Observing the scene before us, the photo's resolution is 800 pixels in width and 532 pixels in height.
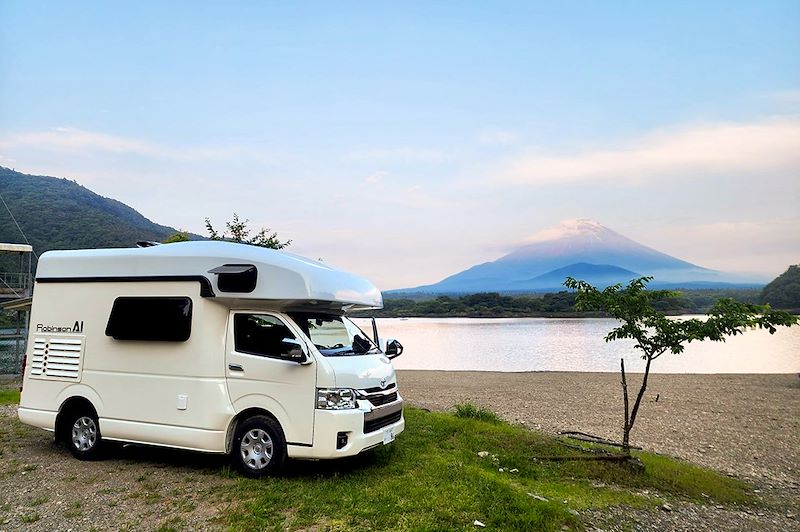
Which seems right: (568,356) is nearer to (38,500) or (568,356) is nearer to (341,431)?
(341,431)

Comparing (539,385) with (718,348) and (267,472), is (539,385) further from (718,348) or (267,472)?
(718,348)

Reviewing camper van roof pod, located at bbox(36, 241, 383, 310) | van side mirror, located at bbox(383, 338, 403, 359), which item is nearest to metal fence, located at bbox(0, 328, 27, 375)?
camper van roof pod, located at bbox(36, 241, 383, 310)

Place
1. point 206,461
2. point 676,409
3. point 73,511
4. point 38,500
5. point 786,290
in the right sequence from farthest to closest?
point 786,290, point 676,409, point 206,461, point 38,500, point 73,511

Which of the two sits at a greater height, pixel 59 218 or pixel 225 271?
pixel 59 218

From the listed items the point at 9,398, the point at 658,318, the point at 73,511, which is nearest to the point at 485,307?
the point at 9,398

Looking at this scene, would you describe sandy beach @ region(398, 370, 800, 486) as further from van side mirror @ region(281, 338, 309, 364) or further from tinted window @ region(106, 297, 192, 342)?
tinted window @ region(106, 297, 192, 342)

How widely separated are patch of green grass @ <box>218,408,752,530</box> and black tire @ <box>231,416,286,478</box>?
0.53 feet

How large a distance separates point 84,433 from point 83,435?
0.10 ft

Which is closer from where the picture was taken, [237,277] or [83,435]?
[237,277]

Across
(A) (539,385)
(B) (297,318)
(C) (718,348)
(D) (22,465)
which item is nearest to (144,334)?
(B) (297,318)

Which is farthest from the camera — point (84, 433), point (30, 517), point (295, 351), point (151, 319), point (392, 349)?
point (392, 349)

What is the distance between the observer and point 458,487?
6699 mm

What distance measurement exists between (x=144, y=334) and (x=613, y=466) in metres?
6.86

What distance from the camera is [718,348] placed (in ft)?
168
